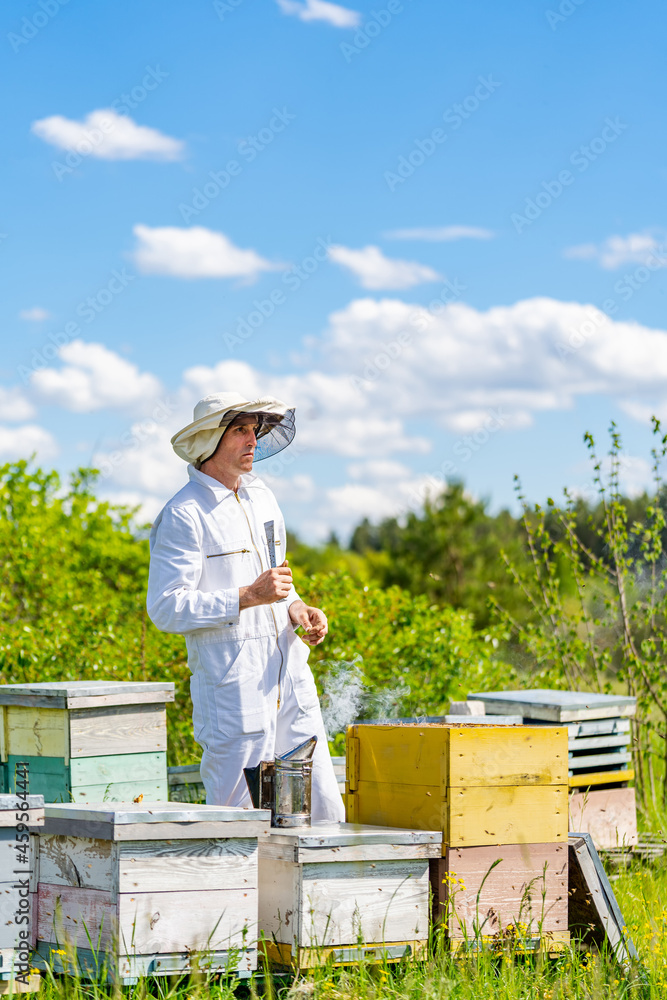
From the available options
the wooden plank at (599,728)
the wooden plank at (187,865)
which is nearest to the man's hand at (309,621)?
the wooden plank at (187,865)

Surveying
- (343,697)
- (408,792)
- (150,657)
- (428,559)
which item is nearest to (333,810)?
(408,792)

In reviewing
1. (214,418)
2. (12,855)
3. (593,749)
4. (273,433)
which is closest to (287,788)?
(12,855)

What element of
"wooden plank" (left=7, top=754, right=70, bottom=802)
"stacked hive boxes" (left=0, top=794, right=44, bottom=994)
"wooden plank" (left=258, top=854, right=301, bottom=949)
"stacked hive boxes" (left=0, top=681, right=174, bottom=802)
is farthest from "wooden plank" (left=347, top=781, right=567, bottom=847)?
"wooden plank" (left=7, top=754, right=70, bottom=802)

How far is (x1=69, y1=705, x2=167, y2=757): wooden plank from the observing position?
452 centimetres

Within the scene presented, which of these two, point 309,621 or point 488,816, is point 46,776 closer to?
point 309,621

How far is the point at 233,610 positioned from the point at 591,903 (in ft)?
5.38

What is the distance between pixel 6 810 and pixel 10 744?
1.86m

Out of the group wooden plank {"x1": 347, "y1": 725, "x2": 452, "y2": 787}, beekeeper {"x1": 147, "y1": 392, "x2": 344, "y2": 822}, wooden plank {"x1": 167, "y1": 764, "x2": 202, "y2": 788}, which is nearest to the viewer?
wooden plank {"x1": 347, "y1": 725, "x2": 452, "y2": 787}

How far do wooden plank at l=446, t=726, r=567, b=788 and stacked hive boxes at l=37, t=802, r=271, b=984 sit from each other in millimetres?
677

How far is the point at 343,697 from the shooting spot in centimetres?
612

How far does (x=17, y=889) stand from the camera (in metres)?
3.11

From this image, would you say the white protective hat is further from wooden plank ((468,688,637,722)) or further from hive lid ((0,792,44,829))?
wooden plank ((468,688,637,722))

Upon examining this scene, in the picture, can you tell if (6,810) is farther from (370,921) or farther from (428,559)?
(428,559)

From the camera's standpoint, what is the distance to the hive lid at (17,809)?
119 inches
